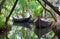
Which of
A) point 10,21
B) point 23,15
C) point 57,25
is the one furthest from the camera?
point 23,15

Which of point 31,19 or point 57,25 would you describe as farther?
point 31,19

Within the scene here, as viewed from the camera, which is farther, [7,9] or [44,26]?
[7,9]

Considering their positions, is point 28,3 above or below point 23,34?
above

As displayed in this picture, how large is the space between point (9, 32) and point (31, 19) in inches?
6.5

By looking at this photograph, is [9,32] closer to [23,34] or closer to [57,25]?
[23,34]

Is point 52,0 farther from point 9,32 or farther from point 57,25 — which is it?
point 9,32

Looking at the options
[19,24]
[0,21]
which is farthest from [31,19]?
[0,21]

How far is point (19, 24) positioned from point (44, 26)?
163 mm

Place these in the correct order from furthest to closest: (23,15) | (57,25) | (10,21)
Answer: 1. (23,15)
2. (10,21)
3. (57,25)

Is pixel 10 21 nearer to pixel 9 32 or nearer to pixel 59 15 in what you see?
pixel 9 32

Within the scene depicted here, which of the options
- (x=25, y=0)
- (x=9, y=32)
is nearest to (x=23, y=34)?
(x=9, y=32)

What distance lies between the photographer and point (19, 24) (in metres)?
1.12

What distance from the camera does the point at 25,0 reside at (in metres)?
1.12

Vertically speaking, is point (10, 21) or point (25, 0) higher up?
point (25, 0)
